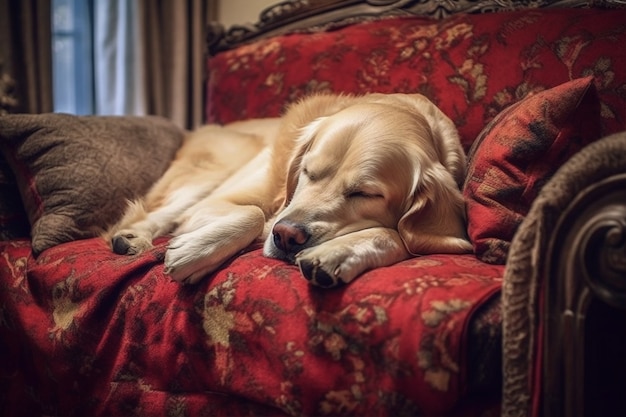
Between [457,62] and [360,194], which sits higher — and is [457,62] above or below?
above

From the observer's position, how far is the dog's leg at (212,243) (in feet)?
4.70

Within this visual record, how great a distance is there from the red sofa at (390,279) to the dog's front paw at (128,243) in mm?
52

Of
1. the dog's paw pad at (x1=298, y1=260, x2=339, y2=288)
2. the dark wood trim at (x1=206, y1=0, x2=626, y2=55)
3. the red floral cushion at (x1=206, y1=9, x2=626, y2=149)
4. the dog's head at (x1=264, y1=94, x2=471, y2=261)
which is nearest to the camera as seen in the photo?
the dog's paw pad at (x1=298, y1=260, x2=339, y2=288)

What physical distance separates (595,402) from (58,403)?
1.36 meters

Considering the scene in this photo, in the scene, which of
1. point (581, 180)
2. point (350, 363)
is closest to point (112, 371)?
point (350, 363)

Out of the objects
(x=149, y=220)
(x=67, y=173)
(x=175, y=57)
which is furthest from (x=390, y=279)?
(x=175, y=57)

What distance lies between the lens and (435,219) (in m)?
1.55

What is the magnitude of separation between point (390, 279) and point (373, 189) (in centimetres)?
37

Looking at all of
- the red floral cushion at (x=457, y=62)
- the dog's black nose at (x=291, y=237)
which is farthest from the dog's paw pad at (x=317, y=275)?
the red floral cushion at (x=457, y=62)

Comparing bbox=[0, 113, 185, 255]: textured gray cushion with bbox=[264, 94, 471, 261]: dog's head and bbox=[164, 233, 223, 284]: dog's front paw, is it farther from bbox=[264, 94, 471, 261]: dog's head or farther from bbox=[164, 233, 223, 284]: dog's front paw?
bbox=[264, 94, 471, 261]: dog's head

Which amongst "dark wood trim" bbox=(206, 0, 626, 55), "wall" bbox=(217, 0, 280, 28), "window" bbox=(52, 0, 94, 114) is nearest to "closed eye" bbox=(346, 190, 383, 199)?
"dark wood trim" bbox=(206, 0, 626, 55)

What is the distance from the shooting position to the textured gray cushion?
1.94 m

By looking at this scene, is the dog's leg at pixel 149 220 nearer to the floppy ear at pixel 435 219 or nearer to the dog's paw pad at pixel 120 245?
the dog's paw pad at pixel 120 245

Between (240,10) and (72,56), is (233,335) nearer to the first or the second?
(72,56)
